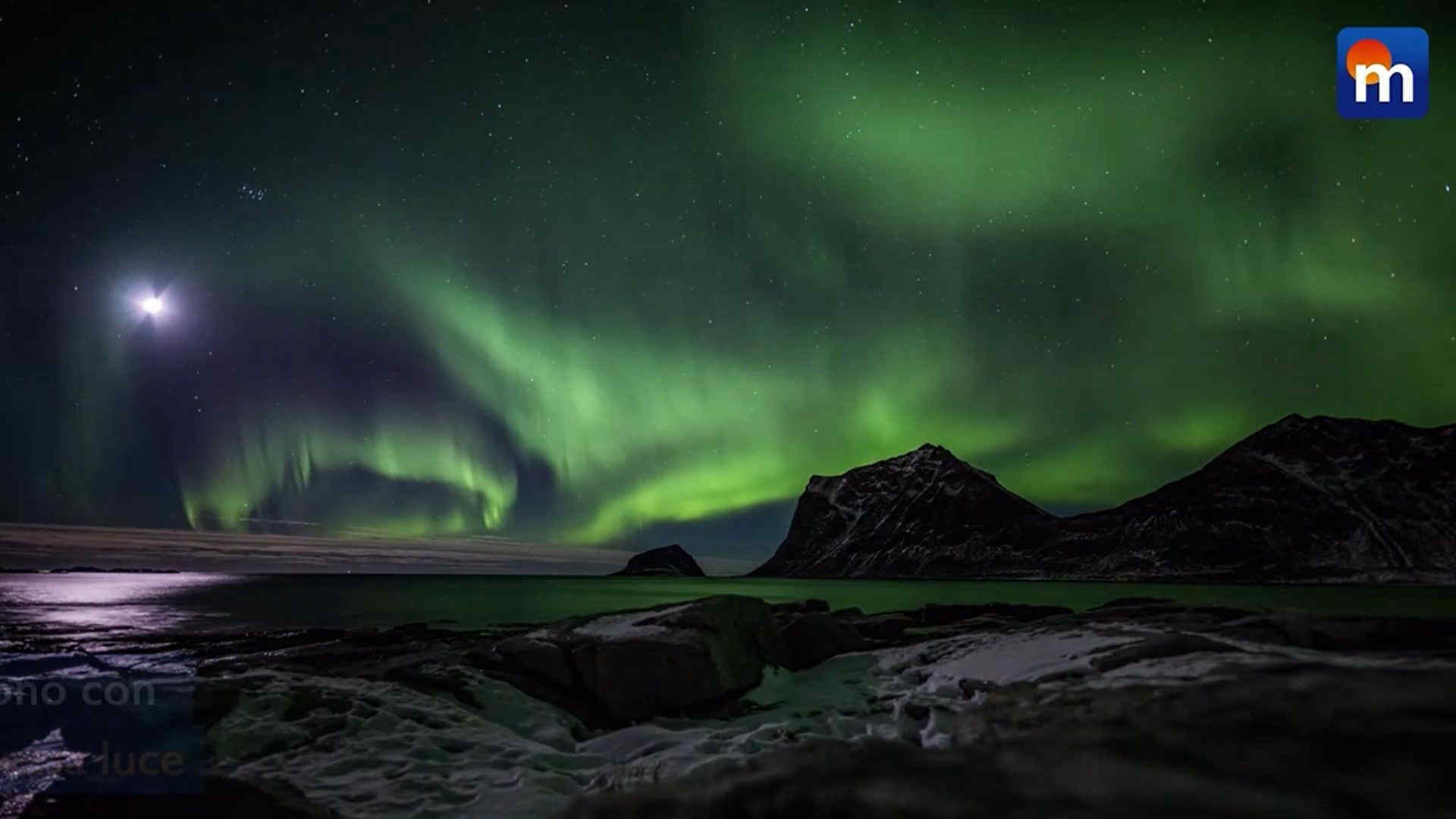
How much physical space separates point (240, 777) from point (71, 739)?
362 cm

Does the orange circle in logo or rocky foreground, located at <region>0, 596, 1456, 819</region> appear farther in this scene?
the orange circle in logo

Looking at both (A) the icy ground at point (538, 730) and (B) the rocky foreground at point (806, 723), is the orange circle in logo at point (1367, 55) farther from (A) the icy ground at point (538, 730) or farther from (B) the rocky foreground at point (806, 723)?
(A) the icy ground at point (538, 730)

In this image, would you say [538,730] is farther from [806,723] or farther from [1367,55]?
[1367,55]

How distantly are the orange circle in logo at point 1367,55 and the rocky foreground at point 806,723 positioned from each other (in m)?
18.2

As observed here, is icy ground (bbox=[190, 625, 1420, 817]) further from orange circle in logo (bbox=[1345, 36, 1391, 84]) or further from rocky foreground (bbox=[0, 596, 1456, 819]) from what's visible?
orange circle in logo (bbox=[1345, 36, 1391, 84])

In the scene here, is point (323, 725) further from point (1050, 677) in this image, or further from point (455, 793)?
point (1050, 677)

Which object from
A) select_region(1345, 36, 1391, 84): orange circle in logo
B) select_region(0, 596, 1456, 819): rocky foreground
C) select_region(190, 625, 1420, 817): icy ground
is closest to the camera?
select_region(0, 596, 1456, 819): rocky foreground

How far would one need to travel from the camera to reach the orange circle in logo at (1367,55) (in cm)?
2059

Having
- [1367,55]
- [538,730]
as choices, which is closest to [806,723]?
[538,730]

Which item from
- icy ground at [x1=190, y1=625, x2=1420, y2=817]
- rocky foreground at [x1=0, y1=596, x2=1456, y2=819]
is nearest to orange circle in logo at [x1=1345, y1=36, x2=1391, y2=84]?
rocky foreground at [x1=0, y1=596, x2=1456, y2=819]

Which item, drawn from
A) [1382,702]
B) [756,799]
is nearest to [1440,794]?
A: [1382,702]

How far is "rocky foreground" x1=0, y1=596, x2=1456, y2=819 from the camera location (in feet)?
10.1

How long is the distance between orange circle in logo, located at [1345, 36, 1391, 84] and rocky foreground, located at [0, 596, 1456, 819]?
1821 cm

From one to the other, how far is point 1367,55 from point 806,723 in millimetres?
27118
